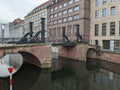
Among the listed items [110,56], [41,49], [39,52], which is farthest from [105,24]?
[39,52]

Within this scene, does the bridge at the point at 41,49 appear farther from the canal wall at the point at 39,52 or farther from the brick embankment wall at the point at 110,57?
the brick embankment wall at the point at 110,57

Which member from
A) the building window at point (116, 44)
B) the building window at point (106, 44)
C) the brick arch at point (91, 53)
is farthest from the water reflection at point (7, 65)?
the building window at point (116, 44)

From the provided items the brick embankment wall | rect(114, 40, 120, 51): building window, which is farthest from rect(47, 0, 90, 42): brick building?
the brick embankment wall

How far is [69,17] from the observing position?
5247 cm

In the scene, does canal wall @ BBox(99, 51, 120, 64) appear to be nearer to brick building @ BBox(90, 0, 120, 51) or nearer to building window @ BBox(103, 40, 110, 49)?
brick building @ BBox(90, 0, 120, 51)

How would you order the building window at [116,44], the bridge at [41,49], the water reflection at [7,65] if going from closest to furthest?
1. the bridge at [41,49]
2. the water reflection at [7,65]
3. the building window at [116,44]

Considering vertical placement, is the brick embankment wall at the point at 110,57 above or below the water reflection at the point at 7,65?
above

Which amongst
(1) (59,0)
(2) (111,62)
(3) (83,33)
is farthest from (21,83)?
(1) (59,0)

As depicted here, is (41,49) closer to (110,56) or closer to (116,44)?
(110,56)

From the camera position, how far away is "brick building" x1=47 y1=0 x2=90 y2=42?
4528 cm

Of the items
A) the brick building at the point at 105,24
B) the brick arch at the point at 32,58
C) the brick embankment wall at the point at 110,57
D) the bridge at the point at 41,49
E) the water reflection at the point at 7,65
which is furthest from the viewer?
the brick building at the point at 105,24

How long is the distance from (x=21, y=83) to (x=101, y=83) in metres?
9.03

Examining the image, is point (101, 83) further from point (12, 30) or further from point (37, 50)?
point (12, 30)

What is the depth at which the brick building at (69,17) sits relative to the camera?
4528cm
